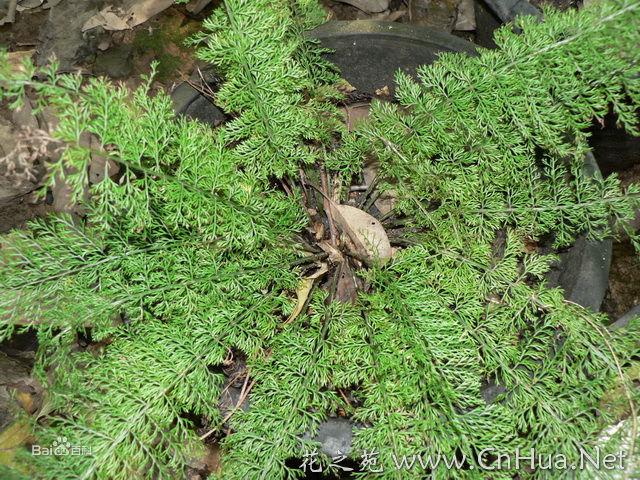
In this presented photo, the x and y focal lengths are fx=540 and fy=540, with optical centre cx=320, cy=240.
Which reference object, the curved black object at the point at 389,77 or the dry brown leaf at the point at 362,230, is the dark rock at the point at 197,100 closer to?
the curved black object at the point at 389,77

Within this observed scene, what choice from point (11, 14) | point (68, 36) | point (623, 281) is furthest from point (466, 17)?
point (11, 14)

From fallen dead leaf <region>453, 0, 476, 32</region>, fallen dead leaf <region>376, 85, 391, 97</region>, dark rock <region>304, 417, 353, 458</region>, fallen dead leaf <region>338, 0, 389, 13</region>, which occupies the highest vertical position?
fallen dead leaf <region>453, 0, 476, 32</region>

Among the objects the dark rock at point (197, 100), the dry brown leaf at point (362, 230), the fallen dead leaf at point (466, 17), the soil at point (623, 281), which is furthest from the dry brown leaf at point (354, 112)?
the soil at point (623, 281)

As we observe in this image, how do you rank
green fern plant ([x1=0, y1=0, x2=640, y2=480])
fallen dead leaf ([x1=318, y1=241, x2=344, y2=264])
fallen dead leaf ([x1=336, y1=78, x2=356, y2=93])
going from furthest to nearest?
fallen dead leaf ([x1=336, y1=78, x2=356, y2=93]), fallen dead leaf ([x1=318, y1=241, x2=344, y2=264]), green fern plant ([x1=0, y1=0, x2=640, y2=480])

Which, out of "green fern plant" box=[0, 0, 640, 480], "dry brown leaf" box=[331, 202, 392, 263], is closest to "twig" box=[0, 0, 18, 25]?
"green fern plant" box=[0, 0, 640, 480]

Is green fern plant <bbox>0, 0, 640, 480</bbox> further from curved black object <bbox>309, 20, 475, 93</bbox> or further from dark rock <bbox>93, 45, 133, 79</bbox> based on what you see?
dark rock <bbox>93, 45, 133, 79</bbox>

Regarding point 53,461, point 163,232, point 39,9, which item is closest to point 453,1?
point 163,232
